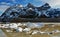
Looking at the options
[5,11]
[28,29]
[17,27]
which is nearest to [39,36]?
[28,29]

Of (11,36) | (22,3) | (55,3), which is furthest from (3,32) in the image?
(55,3)

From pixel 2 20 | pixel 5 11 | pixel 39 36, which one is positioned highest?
pixel 5 11

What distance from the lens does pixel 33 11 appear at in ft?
5.66

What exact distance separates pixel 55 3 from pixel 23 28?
51cm

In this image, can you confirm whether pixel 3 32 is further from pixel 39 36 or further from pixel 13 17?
pixel 39 36

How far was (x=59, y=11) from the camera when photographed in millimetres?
1732

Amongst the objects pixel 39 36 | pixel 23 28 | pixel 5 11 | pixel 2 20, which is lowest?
pixel 39 36

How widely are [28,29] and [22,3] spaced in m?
0.33

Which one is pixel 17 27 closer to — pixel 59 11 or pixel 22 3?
pixel 22 3

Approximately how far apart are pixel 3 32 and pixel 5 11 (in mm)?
261

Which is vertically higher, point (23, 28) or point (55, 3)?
point (55, 3)

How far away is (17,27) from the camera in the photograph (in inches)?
67.7

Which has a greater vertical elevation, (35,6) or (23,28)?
(35,6)

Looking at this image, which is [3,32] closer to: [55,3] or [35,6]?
[35,6]
